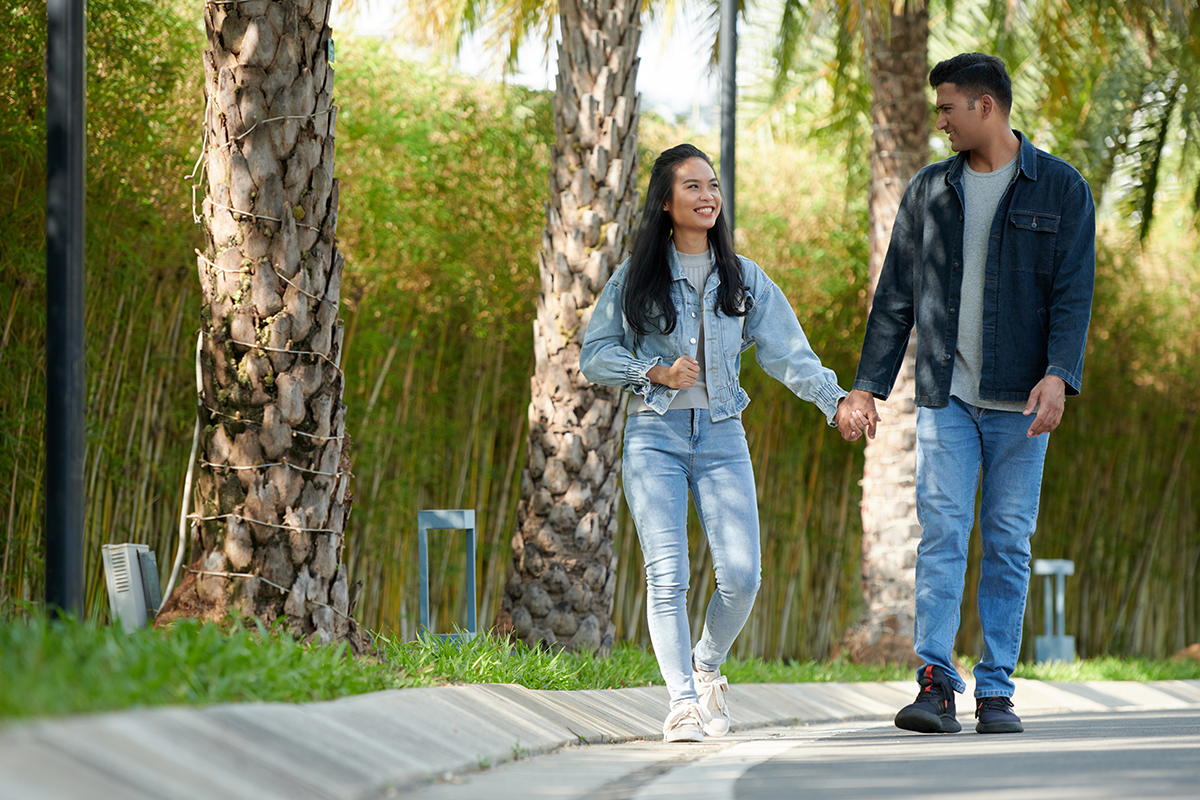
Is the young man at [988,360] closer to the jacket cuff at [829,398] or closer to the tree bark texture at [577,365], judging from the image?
the jacket cuff at [829,398]

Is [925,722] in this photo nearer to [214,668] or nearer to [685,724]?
[685,724]

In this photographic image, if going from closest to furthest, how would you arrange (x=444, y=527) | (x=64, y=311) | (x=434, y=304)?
(x=64, y=311) → (x=444, y=527) → (x=434, y=304)

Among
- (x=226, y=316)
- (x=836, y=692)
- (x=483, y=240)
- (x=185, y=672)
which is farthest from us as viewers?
(x=483, y=240)

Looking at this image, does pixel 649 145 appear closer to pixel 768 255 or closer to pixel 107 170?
pixel 768 255

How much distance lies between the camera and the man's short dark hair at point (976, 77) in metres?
3.91

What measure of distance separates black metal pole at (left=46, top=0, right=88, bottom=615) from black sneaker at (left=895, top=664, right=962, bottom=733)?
7.27 feet

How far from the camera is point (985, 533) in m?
3.93

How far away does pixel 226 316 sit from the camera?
3.76 m

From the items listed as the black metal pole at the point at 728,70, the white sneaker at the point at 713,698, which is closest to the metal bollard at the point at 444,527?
the white sneaker at the point at 713,698

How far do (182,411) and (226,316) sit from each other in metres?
2.92

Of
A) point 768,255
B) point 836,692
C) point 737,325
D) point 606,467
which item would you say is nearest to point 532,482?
point 606,467

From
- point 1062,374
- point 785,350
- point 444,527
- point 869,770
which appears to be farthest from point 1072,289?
point 444,527

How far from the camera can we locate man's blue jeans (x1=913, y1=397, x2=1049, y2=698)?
12.5ft

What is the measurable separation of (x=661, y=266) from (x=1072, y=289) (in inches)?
47.3
